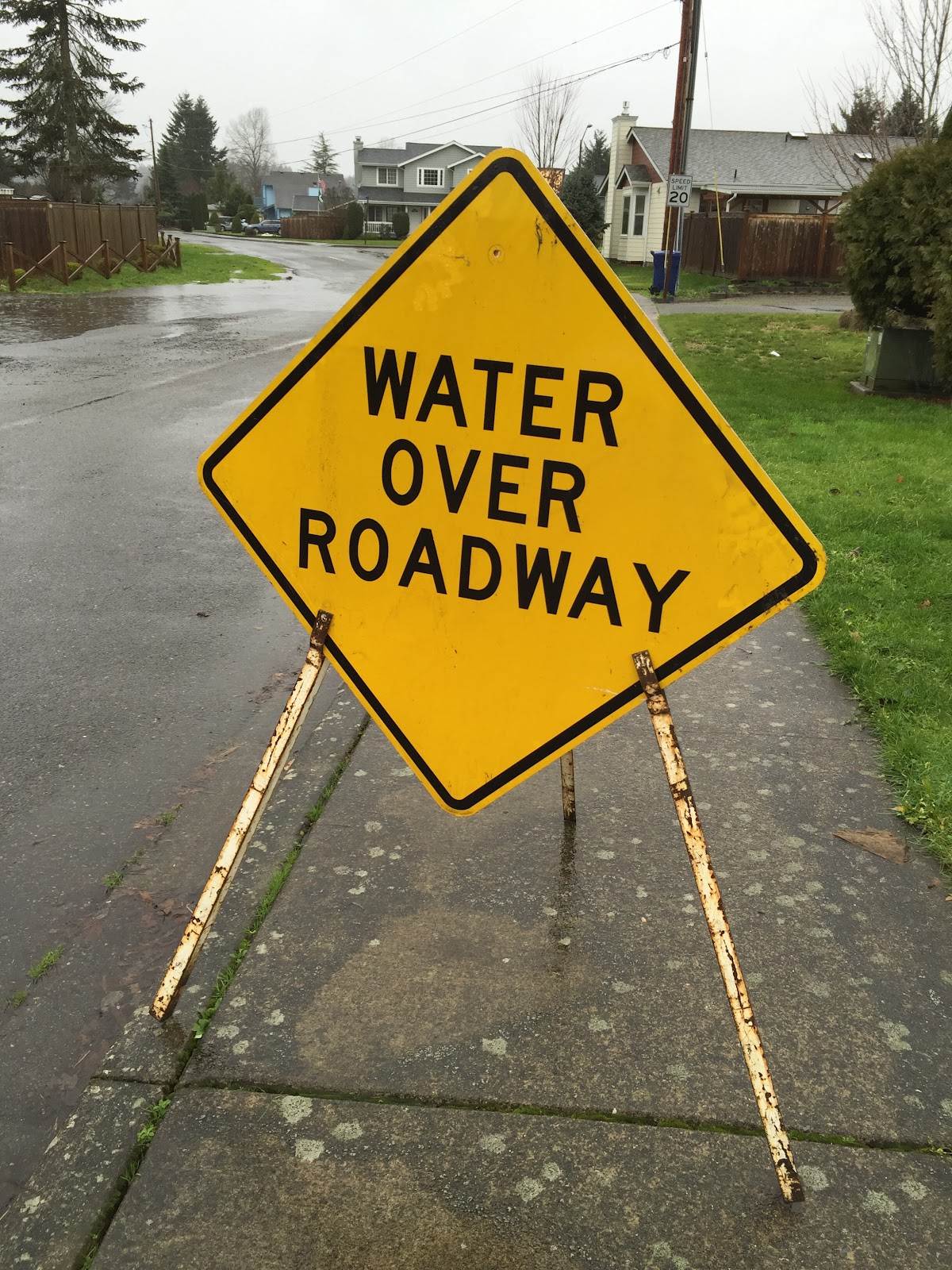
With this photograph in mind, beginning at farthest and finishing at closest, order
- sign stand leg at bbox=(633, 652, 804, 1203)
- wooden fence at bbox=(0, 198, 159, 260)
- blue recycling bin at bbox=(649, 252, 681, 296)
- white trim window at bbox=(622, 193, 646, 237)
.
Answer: white trim window at bbox=(622, 193, 646, 237), blue recycling bin at bbox=(649, 252, 681, 296), wooden fence at bbox=(0, 198, 159, 260), sign stand leg at bbox=(633, 652, 804, 1203)

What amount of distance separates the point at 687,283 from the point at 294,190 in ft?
350

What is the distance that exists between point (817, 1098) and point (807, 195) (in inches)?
1751

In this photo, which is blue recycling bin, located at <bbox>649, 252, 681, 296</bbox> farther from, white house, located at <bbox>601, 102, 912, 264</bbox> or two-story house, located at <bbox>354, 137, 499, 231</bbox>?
two-story house, located at <bbox>354, 137, 499, 231</bbox>

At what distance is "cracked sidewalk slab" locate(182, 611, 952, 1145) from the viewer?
95.8 inches

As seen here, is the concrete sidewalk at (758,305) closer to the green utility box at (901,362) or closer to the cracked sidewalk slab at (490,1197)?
the green utility box at (901,362)

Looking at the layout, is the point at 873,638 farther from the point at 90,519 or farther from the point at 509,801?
the point at 90,519

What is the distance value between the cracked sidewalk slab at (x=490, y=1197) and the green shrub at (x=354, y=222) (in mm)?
77930

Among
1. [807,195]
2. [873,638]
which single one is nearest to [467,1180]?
[873,638]

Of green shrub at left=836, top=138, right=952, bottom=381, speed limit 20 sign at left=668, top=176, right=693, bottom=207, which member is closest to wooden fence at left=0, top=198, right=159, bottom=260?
speed limit 20 sign at left=668, top=176, right=693, bottom=207

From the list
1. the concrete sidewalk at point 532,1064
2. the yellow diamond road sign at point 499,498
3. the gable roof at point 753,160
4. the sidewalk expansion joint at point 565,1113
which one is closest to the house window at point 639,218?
the gable roof at point 753,160

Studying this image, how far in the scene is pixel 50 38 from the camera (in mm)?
47969

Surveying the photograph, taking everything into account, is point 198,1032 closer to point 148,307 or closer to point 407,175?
point 148,307

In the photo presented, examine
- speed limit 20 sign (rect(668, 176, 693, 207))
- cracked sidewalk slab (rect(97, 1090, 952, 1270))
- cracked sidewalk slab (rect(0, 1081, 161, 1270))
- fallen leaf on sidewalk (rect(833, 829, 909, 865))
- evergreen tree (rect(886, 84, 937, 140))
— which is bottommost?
cracked sidewalk slab (rect(0, 1081, 161, 1270))

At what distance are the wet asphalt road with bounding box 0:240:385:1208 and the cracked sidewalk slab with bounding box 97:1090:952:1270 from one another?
41cm
